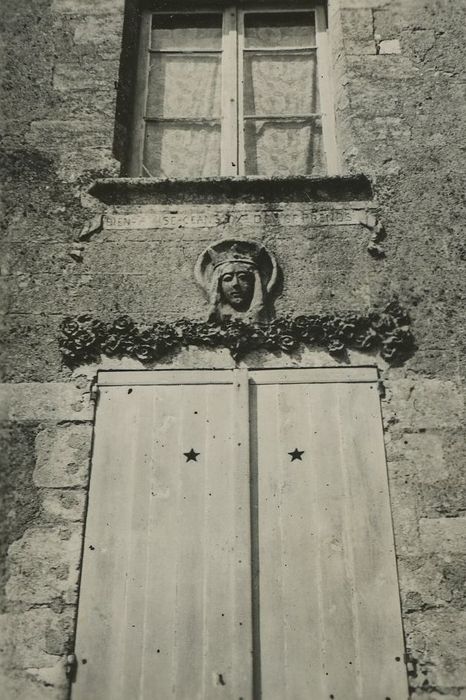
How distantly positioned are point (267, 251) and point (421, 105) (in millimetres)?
1521

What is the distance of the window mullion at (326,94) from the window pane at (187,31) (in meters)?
0.72

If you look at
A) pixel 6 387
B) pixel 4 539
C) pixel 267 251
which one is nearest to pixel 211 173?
pixel 267 251

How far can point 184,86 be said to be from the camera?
5.06 m

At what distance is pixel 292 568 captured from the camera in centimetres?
337

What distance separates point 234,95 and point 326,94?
2.06 feet

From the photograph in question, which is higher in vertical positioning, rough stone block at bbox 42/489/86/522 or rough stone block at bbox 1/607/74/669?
rough stone block at bbox 42/489/86/522

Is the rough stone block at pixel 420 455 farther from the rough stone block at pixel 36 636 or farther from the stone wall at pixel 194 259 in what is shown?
the rough stone block at pixel 36 636

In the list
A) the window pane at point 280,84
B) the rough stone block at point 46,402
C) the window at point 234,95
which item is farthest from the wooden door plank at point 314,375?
the window pane at point 280,84

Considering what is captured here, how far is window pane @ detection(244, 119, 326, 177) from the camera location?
15.6 ft

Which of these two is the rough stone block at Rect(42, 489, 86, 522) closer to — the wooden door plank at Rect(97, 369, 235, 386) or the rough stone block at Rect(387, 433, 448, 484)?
the wooden door plank at Rect(97, 369, 235, 386)

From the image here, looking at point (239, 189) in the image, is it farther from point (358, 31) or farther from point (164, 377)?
point (358, 31)

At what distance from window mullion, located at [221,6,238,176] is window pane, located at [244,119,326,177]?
99 mm

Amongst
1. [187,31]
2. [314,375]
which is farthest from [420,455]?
[187,31]

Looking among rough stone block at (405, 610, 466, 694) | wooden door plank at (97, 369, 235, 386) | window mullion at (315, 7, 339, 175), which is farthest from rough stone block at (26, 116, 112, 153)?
rough stone block at (405, 610, 466, 694)
